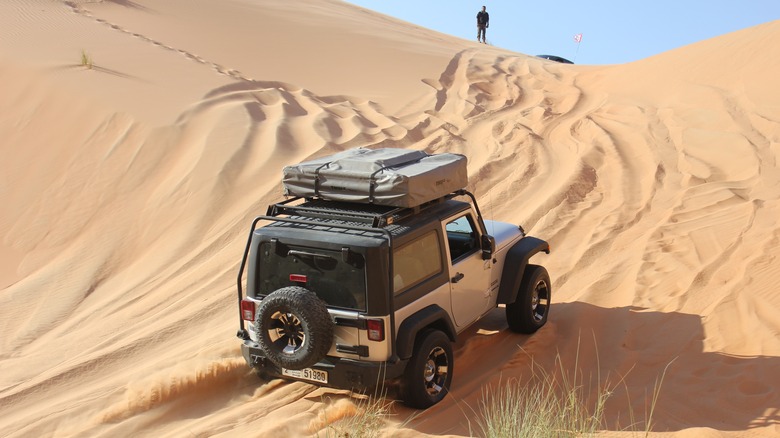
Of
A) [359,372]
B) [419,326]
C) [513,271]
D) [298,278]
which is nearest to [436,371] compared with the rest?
[419,326]

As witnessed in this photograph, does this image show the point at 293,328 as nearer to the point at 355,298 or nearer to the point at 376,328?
the point at 355,298

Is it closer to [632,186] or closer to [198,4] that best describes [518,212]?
[632,186]

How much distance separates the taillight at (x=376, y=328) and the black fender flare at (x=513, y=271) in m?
1.91

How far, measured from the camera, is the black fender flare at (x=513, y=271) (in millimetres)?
7336

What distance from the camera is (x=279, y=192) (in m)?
11.5

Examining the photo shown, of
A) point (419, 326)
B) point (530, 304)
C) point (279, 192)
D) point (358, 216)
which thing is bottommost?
point (530, 304)

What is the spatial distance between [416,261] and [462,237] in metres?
1.06

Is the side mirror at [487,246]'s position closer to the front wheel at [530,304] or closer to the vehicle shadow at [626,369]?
the front wheel at [530,304]

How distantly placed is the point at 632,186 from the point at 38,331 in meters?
8.11

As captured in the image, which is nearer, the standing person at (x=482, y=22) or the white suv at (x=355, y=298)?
the white suv at (x=355, y=298)

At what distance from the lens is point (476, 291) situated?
704 cm

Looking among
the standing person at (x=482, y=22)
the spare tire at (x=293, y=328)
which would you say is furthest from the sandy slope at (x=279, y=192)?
the standing person at (x=482, y=22)

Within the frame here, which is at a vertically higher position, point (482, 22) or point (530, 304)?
point (482, 22)

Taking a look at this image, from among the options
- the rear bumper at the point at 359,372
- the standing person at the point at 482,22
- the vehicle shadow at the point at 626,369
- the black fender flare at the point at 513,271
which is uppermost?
the standing person at the point at 482,22
